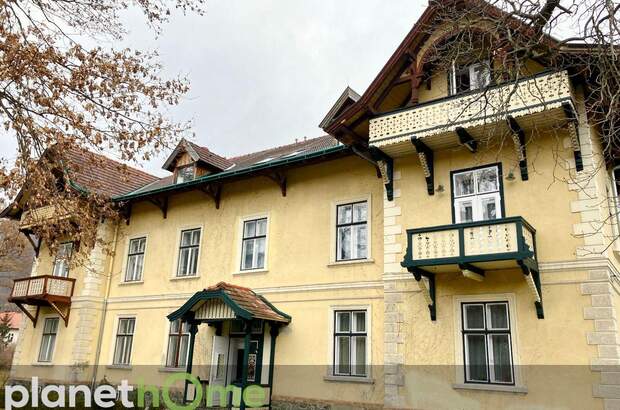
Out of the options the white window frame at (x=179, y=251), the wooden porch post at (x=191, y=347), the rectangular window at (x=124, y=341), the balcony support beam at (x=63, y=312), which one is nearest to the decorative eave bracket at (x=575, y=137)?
the wooden porch post at (x=191, y=347)

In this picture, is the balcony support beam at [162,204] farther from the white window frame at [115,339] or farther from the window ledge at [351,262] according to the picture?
the window ledge at [351,262]

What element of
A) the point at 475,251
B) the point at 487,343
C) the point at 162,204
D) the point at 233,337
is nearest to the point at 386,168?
the point at 475,251

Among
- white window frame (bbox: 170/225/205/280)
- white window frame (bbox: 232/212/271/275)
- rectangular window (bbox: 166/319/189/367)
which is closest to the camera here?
white window frame (bbox: 232/212/271/275)

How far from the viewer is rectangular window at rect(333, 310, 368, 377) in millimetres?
12894

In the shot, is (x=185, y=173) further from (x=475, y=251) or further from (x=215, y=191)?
(x=475, y=251)

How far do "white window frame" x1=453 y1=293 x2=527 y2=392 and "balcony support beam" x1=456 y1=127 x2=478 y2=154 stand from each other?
3368 mm

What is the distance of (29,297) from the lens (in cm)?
1959

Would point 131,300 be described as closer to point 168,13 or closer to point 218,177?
point 218,177

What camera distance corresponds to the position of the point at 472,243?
34.6 feet

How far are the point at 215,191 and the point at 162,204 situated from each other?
8.76ft

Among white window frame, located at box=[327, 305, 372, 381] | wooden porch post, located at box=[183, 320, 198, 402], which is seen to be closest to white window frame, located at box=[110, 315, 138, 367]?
wooden porch post, located at box=[183, 320, 198, 402]

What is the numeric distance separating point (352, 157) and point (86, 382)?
40.7ft

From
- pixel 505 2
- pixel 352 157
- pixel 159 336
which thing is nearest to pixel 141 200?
pixel 159 336

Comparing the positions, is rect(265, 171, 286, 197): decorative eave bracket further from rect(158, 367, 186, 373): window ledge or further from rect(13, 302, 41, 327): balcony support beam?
rect(13, 302, 41, 327): balcony support beam
